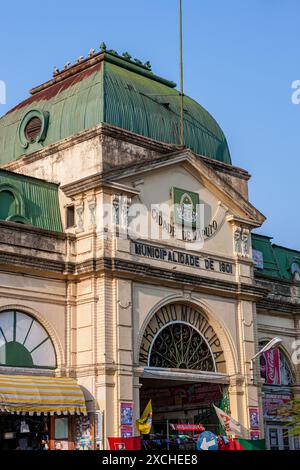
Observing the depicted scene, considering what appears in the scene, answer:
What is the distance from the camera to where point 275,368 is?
134 feet

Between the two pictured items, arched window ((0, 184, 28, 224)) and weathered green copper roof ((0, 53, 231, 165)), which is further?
weathered green copper roof ((0, 53, 231, 165))

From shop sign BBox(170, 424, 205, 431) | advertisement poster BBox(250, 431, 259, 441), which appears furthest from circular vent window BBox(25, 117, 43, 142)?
advertisement poster BBox(250, 431, 259, 441)

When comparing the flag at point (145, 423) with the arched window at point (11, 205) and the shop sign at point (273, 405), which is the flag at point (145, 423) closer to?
the arched window at point (11, 205)

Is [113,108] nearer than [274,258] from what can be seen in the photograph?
Yes

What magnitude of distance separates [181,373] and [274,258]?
1255 centimetres

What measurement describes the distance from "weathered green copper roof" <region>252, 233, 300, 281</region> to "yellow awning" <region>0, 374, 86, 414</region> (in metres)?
15.1

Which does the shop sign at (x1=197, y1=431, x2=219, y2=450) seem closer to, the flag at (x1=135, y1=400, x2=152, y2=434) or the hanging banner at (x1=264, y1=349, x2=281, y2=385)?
the flag at (x1=135, y1=400, x2=152, y2=434)

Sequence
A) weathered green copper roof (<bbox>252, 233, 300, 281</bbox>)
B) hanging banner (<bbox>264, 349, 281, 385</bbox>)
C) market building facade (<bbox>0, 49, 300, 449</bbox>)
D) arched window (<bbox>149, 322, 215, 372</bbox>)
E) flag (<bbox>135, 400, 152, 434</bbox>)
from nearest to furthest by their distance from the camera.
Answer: market building facade (<bbox>0, 49, 300, 449</bbox>) → flag (<bbox>135, 400, 152, 434</bbox>) → arched window (<bbox>149, 322, 215, 372</bbox>) → hanging banner (<bbox>264, 349, 281, 385</bbox>) → weathered green copper roof (<bbox>252, 233, 300, 281</bbox>)

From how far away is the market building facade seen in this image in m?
29.8

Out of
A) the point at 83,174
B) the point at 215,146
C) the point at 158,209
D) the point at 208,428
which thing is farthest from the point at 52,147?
the point at 208,428

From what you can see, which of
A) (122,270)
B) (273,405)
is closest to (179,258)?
(122,270)

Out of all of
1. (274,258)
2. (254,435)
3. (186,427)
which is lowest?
(254,435)

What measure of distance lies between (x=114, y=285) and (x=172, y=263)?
3.55 m

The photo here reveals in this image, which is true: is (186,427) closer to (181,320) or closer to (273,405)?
(181,320)
